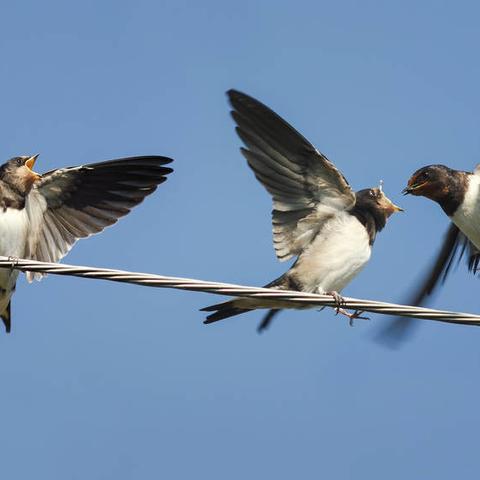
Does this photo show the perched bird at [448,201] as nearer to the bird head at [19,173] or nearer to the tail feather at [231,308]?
the tail feather at [231,308]

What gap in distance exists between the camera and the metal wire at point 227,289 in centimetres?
407

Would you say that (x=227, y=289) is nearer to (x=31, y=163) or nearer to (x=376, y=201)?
(x=376, y=201)

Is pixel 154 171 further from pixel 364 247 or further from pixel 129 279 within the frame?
pixel 129 279

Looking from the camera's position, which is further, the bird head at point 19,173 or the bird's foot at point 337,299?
the bird head at point 19,173

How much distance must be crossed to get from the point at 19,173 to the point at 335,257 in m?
1.91

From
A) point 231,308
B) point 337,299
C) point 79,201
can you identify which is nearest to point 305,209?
point 231,308

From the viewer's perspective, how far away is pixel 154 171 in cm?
640

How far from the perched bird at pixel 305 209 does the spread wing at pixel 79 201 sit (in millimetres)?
1078

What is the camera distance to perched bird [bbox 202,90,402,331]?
216 inches

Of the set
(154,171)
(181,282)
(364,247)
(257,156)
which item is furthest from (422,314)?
(154,171)

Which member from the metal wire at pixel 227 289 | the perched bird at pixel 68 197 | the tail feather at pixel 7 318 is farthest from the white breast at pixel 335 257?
the tail feather at pixel 7 318

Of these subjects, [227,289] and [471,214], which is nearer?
[227,289]

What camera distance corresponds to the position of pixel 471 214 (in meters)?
6.02

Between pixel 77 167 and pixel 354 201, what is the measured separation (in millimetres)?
1784
